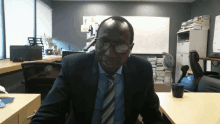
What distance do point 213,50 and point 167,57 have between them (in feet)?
4.01

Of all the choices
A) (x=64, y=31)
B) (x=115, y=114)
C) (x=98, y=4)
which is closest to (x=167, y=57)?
(x=98, y=4)

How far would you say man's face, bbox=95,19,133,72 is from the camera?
2.02 feet

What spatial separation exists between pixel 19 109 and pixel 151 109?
29.2 inches

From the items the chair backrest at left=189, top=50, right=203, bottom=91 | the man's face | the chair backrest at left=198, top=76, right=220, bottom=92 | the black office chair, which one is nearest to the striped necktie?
the man's face

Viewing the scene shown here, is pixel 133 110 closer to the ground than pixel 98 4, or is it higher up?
closer to the ground

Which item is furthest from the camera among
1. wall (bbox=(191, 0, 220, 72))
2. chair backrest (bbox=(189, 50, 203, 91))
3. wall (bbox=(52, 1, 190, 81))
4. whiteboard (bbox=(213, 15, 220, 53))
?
wall (bbox=(52, 1, 190, 81))

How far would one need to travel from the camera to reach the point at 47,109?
2.08ft

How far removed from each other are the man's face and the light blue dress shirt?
4.4 inches

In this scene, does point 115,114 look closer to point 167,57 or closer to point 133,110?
point 133,110

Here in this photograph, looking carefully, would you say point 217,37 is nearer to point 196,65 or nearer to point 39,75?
point 196,65

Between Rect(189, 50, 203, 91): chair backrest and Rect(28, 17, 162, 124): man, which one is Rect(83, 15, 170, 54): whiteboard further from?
Rect(28, 17, 162, 124): man

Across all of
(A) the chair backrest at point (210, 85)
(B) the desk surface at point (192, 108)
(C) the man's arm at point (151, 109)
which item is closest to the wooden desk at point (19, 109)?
(C) the man's arm at point (151, 109)

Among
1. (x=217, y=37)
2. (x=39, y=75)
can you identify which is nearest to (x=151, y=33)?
(x=217, y=37)

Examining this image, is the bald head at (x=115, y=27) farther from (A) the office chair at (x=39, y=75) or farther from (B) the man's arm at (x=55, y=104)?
(A) the office chair at (x=39, y=75)
